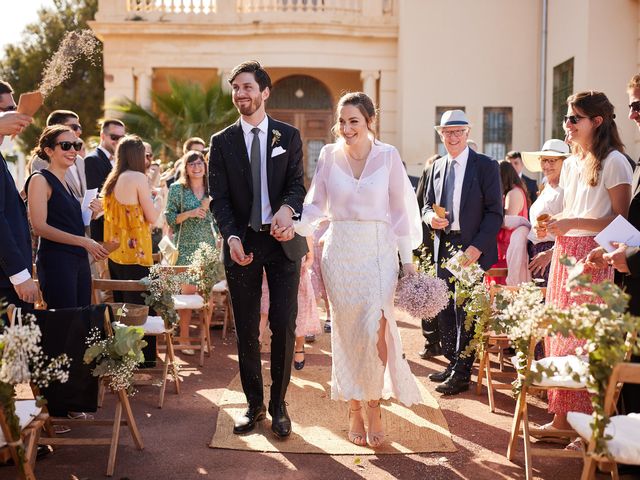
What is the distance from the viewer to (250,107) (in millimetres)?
5289

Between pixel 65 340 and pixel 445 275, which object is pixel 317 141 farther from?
pixel 65 340

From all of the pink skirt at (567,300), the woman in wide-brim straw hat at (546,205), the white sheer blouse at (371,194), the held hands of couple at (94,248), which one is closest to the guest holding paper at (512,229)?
the woman in wide-brim straw hat at (546,205)

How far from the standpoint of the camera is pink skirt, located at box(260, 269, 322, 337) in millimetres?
7875

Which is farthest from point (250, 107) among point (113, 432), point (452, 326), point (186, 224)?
point (186, 224)

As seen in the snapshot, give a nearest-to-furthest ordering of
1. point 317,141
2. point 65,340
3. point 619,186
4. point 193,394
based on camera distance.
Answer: point 65,340 → point 619,186 → point 193,394 → point 317,141

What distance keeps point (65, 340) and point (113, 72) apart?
1605 cm

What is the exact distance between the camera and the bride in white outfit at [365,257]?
5207 millimetres

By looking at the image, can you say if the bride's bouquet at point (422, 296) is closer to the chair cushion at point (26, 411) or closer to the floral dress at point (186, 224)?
the chair cushion at point (26, 411)

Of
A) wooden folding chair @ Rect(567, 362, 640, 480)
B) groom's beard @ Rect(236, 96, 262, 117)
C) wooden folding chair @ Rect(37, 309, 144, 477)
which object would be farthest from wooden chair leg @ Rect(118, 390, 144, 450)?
wooden folding chair @ Rect(567, 362, 640, 480)

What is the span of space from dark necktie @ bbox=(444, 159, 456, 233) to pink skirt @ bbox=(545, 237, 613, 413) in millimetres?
1600

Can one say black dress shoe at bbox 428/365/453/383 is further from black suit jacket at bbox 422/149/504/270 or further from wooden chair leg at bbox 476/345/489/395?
black suit jacket at bbox 422/149/504/270

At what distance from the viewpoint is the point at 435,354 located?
826 cm

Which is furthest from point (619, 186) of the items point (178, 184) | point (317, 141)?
point (317, 141)

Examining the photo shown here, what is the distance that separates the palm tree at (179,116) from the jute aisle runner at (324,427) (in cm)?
1129
